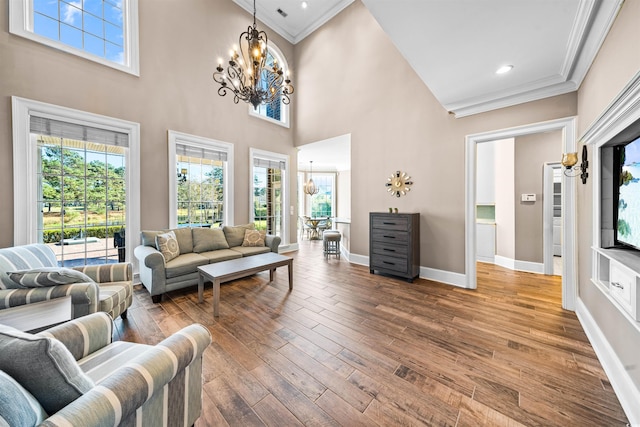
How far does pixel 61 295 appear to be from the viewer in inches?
70.6

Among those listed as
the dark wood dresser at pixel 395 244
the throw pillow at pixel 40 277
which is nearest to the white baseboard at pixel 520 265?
the dark wood dresser at pixel 395 244

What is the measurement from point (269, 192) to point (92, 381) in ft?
16.2

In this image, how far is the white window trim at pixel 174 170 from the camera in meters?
3.96

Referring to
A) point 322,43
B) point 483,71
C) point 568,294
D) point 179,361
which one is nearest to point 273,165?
point 322,43

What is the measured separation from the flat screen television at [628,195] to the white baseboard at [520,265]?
2.87m

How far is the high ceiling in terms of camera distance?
1789 mm

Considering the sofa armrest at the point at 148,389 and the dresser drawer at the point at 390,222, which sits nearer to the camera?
the sofa armrest at the point at 148,389

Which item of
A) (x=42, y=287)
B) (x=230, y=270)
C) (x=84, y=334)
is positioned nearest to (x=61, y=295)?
(x=42, y=287)

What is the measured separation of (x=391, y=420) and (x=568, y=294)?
Result: 9.19 ft

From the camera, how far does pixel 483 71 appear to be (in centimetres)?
261

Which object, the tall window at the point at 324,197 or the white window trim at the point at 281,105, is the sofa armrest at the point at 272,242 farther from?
the tall window at the point at 324,197

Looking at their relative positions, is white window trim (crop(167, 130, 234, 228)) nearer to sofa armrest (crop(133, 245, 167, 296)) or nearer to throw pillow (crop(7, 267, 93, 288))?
sofa armrest (crop(133, 245, 167, 296))

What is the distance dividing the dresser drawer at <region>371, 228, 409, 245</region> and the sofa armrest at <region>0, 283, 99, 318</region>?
3497 mm

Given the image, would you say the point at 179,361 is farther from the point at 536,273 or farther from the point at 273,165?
the point at 536,273
